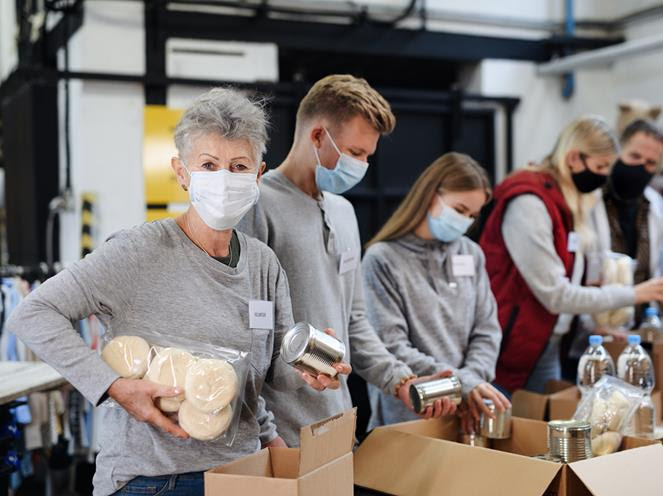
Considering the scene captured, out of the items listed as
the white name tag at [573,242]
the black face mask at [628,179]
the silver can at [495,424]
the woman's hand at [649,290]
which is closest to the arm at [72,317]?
the silver can at [495,424]

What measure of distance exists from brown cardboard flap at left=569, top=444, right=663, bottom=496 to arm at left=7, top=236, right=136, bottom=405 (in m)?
0.93

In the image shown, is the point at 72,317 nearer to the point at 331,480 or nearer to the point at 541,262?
the point at 331,480

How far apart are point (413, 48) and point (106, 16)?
76.5 inches

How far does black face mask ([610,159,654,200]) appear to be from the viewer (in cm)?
329

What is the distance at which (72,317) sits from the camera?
1445mm

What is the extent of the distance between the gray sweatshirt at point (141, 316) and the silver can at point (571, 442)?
0.66 meters

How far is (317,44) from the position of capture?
202 inches

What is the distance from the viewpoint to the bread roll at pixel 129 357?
1460 mm

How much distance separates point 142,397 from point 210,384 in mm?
119

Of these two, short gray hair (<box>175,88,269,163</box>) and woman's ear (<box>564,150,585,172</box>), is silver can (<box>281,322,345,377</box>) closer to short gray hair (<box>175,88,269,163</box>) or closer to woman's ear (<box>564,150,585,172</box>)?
short gray hair (<box>175,88,269,163</box>)

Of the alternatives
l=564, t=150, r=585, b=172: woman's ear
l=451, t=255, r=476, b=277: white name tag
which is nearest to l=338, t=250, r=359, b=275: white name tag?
l=451, t=255, r=476, b=277: white name tag

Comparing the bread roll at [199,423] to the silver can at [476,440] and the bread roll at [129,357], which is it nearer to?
the bread roll at [129,357]

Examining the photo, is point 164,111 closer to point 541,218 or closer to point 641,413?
point 541,218

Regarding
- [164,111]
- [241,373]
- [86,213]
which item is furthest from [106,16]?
[241,373]
